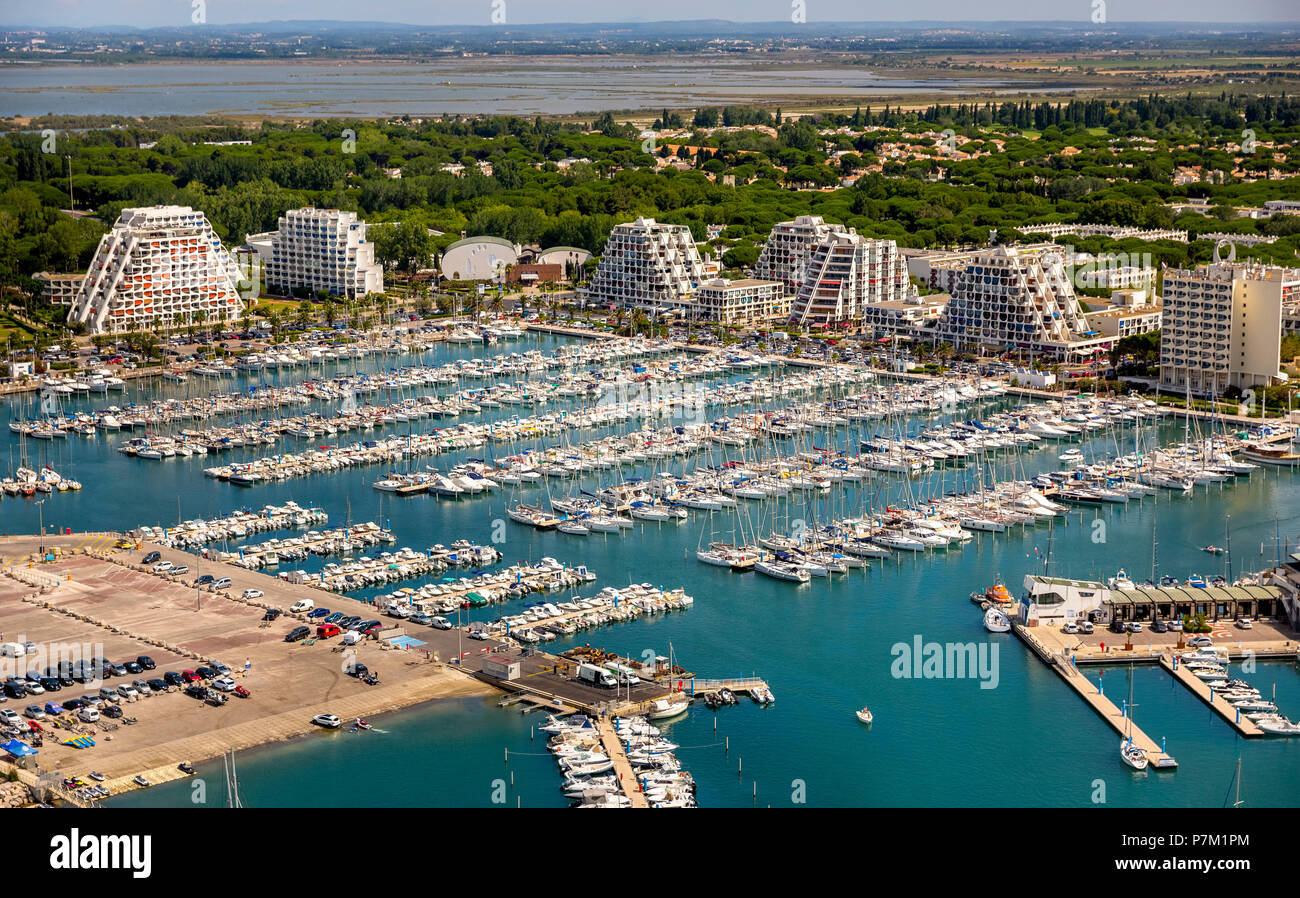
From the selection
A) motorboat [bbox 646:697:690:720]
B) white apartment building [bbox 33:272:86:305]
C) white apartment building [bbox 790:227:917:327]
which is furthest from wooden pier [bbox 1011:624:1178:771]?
white apartment building [bbox 33:272:86:305]

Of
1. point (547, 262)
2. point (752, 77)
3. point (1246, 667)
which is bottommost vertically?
point (1246, 667)

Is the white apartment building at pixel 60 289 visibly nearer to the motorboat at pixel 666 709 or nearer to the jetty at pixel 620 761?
the motorboat at pixel 666 709

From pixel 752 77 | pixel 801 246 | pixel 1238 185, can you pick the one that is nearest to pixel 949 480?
pixel 801 246

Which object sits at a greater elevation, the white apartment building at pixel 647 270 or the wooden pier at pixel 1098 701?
the white apartment building at pixel 647 270

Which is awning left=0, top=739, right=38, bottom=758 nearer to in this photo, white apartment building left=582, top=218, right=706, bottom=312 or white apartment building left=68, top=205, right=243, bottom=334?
white apartment building left=68, top=205, right=243, bottom=334


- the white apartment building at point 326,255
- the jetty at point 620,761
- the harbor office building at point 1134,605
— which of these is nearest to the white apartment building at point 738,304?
the white apartment building at point 326,255

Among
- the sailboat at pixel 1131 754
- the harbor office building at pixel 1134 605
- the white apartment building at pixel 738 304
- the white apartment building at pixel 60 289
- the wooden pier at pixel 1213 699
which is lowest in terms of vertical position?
the sailboat at pixel 1131 754

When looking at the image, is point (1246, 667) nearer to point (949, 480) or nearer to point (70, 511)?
point (949, 480)
